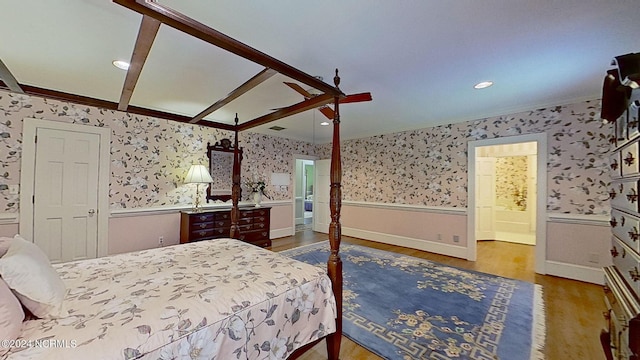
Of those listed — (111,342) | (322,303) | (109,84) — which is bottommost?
(322,303)

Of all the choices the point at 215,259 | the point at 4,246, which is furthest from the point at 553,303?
the point at 4,246

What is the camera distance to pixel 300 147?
249 inches

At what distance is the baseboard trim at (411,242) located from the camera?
436 cm

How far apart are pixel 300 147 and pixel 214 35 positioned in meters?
5.07

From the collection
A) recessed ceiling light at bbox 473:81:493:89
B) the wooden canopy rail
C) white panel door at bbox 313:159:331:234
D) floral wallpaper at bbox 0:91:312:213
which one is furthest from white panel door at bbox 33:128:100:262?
recessed ceiling light at bbox 473:81:493:89

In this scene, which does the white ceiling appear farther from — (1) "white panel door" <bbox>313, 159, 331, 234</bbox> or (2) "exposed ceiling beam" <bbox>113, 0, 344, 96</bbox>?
(1) "white panel door" <bbox>313, 159, 331, 234</bbox>

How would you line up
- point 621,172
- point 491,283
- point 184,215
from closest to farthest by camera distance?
point 621,172 → point 491,283 → point 184,215

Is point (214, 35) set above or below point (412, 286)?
above

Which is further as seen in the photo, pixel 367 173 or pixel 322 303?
pixel 367 173

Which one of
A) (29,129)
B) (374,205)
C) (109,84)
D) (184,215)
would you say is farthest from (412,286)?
(29,129)

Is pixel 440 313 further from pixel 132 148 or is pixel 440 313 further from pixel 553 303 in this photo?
pixel 132 148

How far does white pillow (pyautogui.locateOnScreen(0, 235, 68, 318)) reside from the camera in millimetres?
1088

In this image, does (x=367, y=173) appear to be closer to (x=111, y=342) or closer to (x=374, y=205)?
(x=374, y=205)

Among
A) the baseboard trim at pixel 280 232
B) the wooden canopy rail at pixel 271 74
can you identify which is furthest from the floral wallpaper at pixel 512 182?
the wooden canopy rail at pixel 271 74
